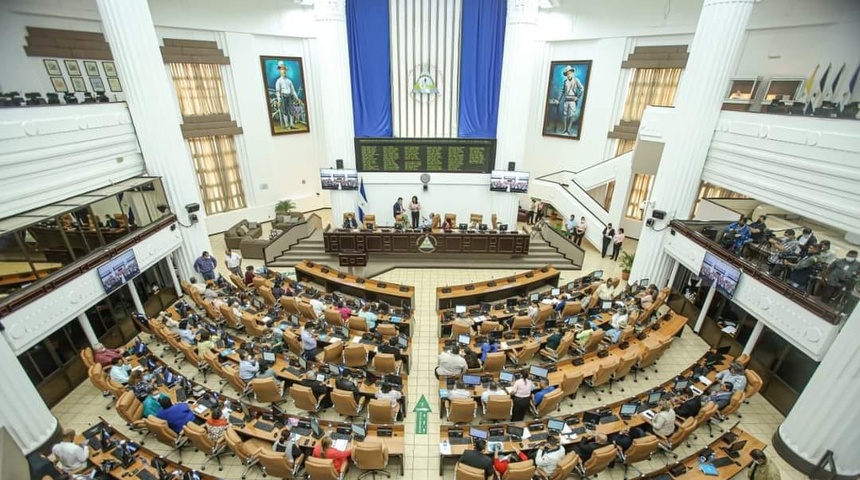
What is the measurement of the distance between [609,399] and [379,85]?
14.1 m

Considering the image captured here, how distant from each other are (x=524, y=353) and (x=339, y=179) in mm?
11079

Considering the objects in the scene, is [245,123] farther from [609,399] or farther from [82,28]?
[609,399]

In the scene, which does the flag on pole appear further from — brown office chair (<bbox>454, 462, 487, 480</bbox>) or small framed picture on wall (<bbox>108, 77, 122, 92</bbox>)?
brown office chair (<bbox>454, 462, 487, 480</bbox>)

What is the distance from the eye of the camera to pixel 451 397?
8125mm

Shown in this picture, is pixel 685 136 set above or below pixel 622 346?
above

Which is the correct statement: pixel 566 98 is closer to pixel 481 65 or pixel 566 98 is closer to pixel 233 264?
pixel 481 65

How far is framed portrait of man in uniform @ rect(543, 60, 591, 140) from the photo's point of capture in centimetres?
1905

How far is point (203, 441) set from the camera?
7.03m

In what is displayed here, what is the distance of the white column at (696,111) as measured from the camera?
983 cm

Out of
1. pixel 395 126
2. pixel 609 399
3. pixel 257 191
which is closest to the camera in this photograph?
pixel 609 399

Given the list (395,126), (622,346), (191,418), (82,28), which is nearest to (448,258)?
(395,126)

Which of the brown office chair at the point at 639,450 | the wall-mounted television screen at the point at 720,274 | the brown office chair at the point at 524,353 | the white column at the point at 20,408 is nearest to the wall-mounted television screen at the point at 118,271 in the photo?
the white column at the point at 20,408

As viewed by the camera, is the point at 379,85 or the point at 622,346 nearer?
the point at 622,346

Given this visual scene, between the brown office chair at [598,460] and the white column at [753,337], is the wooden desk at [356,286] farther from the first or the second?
the white column at [753,337]
